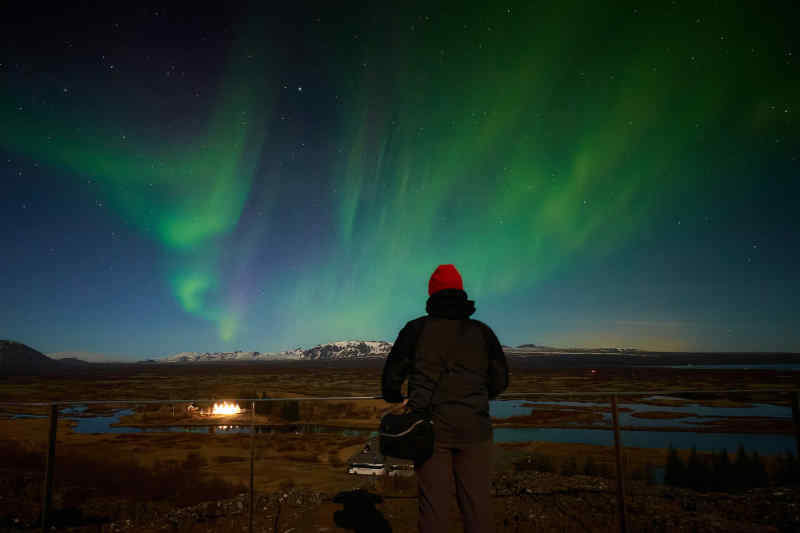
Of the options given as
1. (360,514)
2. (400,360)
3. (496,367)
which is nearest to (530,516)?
(360,514)

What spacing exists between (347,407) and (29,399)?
44.1m

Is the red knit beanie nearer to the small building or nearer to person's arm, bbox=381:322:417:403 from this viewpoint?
person's arm, bbox=381:322:417:403

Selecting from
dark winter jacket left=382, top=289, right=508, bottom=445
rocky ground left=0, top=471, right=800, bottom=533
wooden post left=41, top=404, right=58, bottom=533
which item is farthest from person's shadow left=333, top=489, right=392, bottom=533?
dark winter jacket left=382, top=289, right=508, bottom=445

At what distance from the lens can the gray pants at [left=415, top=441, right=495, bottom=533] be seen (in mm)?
2133

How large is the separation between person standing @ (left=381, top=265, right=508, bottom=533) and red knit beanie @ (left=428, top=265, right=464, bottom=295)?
13 millimetres

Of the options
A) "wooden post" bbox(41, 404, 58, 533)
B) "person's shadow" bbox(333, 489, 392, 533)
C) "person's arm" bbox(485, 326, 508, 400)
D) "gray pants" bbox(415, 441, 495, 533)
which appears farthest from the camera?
"person's shadow" bbox(333, 489, 392, 533)

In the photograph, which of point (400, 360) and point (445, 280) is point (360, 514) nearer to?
point (400, 360)

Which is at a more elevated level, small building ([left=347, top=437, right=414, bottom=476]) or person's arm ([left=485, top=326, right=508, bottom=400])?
person's arm ([left=485, top=326, right=508, bottom=400])

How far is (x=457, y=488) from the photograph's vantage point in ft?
7.37

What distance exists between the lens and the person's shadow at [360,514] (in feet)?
14.1

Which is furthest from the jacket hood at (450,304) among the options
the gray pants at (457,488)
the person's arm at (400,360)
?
the gray pants at (457,488)

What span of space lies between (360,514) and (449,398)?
3435 millimetres

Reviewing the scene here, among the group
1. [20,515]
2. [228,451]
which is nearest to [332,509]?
[20,515]

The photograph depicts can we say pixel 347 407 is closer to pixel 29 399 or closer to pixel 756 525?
pixel 29 399
